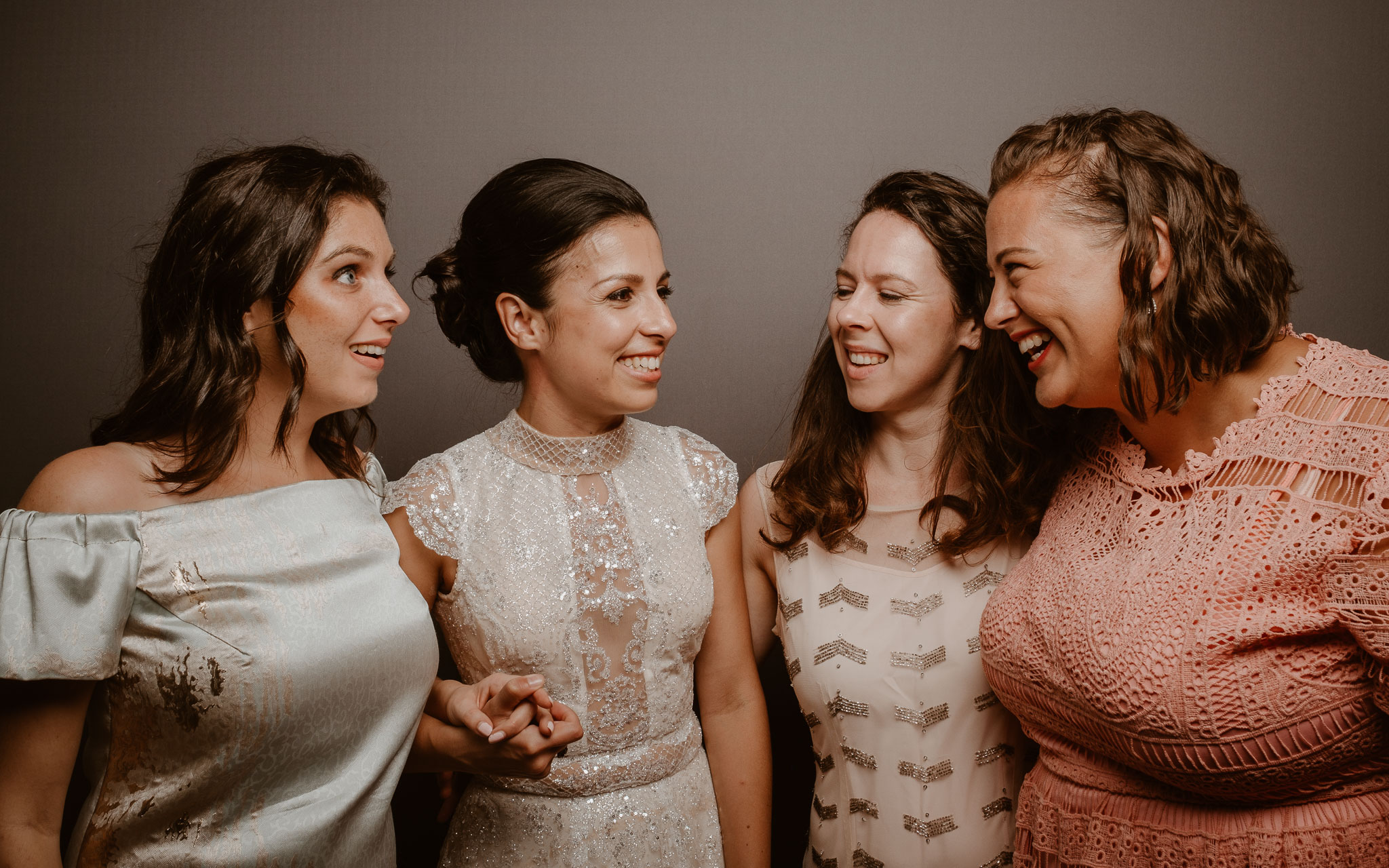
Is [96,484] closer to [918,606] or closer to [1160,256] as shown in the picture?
[918,606]

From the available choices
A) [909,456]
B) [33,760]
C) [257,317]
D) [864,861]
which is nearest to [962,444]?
[909,456]

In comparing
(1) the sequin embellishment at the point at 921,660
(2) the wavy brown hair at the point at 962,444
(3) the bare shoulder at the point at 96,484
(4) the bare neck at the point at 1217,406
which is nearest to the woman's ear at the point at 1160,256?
(4) the bare neck at the point at 1217,406

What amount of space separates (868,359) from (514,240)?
688 mm

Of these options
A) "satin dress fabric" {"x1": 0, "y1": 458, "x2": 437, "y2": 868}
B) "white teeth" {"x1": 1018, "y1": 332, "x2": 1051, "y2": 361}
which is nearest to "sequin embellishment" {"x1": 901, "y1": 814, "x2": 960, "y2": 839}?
"white teeth" {"x1": 1018, "y1": 332, "x2": 1051, "y2": 361}

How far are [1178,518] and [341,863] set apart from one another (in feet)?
4.41

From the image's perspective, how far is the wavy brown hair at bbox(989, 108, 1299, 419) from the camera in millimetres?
1326

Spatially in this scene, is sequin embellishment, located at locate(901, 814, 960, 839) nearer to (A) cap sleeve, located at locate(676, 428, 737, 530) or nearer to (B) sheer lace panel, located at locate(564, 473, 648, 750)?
(B) sheer lace panel, located at locate(564, 473, 648, 750)

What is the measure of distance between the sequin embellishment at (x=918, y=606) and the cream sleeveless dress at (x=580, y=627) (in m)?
0.35

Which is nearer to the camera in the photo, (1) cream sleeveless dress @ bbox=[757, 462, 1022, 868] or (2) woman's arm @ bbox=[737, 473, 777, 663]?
(1) cream sleeveless dress @ bbox=[757, 462, 1022, 868]

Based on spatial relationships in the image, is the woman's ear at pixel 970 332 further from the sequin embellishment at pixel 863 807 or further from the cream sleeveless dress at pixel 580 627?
the sequin embellishment at pixel 863 807

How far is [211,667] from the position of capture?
1284 mm

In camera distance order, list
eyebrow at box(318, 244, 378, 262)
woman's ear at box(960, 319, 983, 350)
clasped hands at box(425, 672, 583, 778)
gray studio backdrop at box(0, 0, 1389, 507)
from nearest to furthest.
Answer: clasped hands at box(425, 672, 583, 778), eyebrow at box(318, 244, 378, 262), woman's ear at box(960, 319, 983, 350), gray studio backdrop at box(0, 0, 1389, 507)

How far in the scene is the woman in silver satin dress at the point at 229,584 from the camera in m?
1.22

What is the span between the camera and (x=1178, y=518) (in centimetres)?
136
